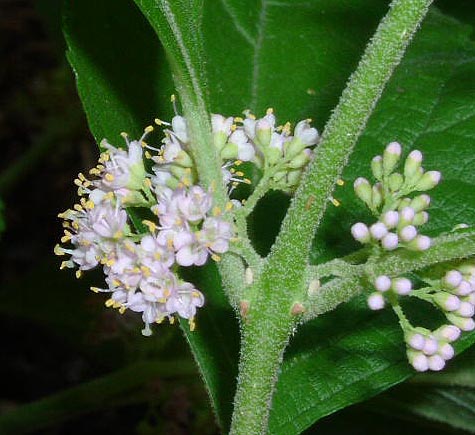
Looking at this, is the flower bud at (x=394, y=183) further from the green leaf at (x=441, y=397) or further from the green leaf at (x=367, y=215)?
the green leaf at (x=441, y=397)

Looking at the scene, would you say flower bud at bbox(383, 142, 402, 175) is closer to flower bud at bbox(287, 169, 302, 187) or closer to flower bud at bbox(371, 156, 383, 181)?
flower bud at bbox(371, 156, 383, 181)

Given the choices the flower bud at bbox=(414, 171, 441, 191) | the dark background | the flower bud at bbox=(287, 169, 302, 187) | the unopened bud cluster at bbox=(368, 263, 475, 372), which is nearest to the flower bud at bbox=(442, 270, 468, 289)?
the unopened bud cluster at bbox=(368, 263, 475, 372)

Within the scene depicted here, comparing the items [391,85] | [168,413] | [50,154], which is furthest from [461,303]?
[50,154]

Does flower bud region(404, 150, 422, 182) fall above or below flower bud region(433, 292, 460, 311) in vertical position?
above

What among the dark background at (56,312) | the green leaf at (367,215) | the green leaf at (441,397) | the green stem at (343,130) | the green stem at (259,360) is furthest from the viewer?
the dark background at (56,312)

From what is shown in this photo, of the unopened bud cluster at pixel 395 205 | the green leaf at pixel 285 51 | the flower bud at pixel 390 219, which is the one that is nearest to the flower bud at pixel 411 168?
the unopened bud cluster at pixel 395 205

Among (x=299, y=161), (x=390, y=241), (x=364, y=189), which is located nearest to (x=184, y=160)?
(x=299, y=161)

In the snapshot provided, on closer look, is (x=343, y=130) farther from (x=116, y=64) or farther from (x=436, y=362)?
(x=116, y=64)

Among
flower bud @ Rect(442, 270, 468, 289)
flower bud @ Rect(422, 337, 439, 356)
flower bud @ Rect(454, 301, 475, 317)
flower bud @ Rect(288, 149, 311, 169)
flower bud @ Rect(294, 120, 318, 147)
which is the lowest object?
flower bud @ Rect(422, 337, 439, 356)
